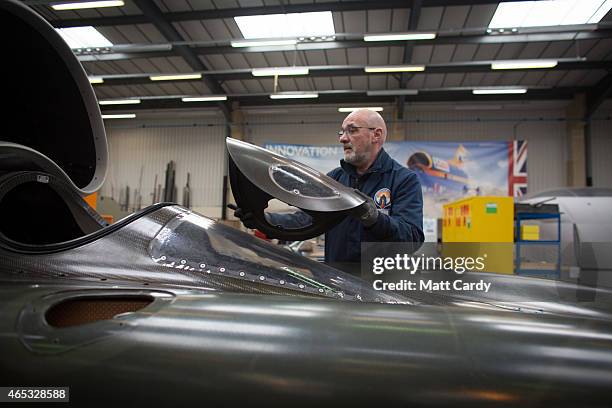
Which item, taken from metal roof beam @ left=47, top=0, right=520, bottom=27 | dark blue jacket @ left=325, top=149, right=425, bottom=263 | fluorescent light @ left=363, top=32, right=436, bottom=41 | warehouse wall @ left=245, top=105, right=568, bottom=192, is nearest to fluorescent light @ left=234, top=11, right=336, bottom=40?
metal roof beam @ left=47, top=0, right=520, bottom=27

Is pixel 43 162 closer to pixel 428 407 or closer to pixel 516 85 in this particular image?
pixel 428 407

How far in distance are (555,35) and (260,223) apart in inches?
373

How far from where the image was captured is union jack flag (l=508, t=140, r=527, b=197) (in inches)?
415

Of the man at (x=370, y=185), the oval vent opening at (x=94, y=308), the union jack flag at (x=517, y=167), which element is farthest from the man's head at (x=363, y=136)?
the union jack flag at (x=517, y=167)

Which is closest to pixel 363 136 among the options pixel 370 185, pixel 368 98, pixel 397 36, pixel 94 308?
pixel 370 185

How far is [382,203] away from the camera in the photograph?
2.22 m

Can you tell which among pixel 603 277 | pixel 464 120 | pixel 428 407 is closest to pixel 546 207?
pixel 603 277

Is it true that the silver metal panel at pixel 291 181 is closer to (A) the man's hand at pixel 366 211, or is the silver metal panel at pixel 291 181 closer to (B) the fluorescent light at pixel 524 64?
(A) the man's hand at pixel 366 211

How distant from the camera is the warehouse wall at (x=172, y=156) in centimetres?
1322

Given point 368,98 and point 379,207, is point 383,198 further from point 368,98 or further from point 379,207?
point 368,98

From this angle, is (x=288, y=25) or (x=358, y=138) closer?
(x=358, y=138)

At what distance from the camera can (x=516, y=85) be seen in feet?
36.7

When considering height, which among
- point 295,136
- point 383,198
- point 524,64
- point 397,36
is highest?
point 397,36

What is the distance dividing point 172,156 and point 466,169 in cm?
982
